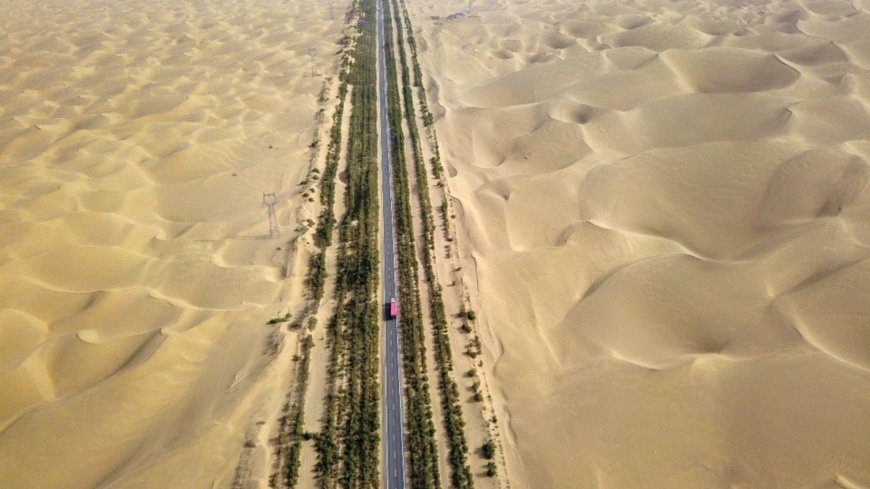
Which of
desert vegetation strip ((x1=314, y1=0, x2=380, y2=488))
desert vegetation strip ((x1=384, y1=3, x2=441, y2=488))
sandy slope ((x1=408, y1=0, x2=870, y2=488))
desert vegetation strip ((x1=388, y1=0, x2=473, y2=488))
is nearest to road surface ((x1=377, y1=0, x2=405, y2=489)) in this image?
desert vegetation strip ((x1=384, y1=3, x2=441, y2=488))

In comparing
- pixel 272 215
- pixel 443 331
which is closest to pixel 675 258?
pixel 443 331

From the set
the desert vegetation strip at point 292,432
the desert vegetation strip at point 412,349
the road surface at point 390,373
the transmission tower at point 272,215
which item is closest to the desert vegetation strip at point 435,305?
the desert vegetation strip at point 412,349

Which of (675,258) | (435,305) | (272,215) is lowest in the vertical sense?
(435,305)

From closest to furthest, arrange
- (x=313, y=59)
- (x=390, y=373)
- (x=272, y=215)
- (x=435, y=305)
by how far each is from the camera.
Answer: (x=390, y=373), (x=435, y=305), (x=272, y=215), (x=313, y=59)

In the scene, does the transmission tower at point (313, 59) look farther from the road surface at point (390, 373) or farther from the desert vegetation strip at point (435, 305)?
the road surface at point (390, 373)

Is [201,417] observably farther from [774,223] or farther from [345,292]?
[774,223]

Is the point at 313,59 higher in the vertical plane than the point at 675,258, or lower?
higher

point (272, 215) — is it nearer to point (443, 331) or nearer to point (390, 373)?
point (443, 331)

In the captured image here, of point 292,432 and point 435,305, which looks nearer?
point 292,432

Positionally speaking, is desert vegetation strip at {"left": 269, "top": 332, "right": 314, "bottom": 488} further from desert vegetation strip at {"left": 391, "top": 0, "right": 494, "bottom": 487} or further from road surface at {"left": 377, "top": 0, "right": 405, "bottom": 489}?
desert vegetation strip at {"left": 391, "top": 0, "right": 494, "bottom": 487}
